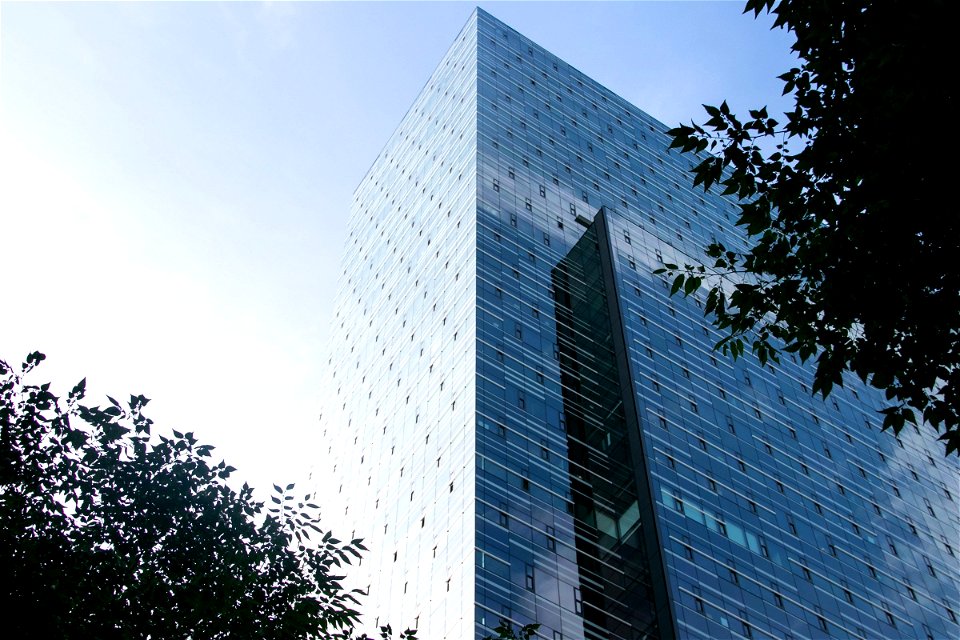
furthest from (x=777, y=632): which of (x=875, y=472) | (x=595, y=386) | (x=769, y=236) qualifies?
(x=769, y=236)

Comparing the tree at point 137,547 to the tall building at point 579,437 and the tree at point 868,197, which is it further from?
the tall building at point 579,437

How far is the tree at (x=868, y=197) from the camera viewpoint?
537 inches

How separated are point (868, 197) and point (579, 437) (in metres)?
43.8

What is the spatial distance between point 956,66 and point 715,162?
12.4ft

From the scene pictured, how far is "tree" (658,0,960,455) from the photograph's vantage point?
13633 mm

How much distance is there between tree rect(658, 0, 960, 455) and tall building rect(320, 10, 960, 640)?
23819mm

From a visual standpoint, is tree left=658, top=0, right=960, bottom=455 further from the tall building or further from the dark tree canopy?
the tall building

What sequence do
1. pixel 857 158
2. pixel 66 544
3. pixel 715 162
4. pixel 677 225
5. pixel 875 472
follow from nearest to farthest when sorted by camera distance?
pixel 857 158 < pixel 715 162 < pixel 66 544 < pixel 875 472 < pixel 677 225

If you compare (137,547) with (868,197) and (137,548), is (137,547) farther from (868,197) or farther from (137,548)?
(868,197)

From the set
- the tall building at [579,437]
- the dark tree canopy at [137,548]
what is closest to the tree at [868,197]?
the dark tree canopy at [137,548]

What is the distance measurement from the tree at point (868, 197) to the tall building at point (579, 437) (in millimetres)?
23819

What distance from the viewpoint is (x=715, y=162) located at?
16.0m

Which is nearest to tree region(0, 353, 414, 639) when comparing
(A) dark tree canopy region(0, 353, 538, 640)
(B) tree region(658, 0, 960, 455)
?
(A) dark tree canopy region(0, 353, 538, 640)

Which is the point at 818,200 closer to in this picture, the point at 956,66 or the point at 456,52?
the point at 956,66
